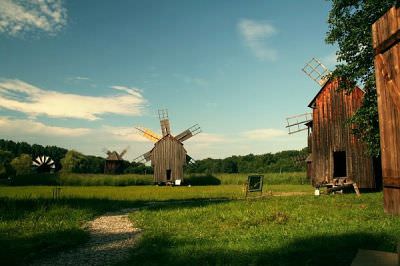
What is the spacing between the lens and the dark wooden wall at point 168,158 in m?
54.1

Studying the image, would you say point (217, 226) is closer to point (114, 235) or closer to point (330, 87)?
point (114, 235)

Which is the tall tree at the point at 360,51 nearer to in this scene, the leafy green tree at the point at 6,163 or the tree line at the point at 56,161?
the tree line at the point at 56,161

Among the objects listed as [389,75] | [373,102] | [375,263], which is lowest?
[375,263]

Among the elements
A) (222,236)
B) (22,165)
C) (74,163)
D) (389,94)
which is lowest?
(222,236)

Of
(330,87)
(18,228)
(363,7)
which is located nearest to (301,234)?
(18,228)

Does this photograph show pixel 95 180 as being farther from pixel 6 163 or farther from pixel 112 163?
pixel 6 163

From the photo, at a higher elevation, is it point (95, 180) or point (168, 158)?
point (168, 158)

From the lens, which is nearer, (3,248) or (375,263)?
(375,263)

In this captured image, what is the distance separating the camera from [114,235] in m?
11.6

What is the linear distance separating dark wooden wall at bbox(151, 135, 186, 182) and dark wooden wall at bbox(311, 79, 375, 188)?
26.5 m

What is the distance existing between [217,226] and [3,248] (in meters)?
6.02

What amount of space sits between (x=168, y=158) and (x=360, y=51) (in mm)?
39057

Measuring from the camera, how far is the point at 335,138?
97.6 ft

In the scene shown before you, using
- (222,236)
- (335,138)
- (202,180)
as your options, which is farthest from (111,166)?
(222,236)
